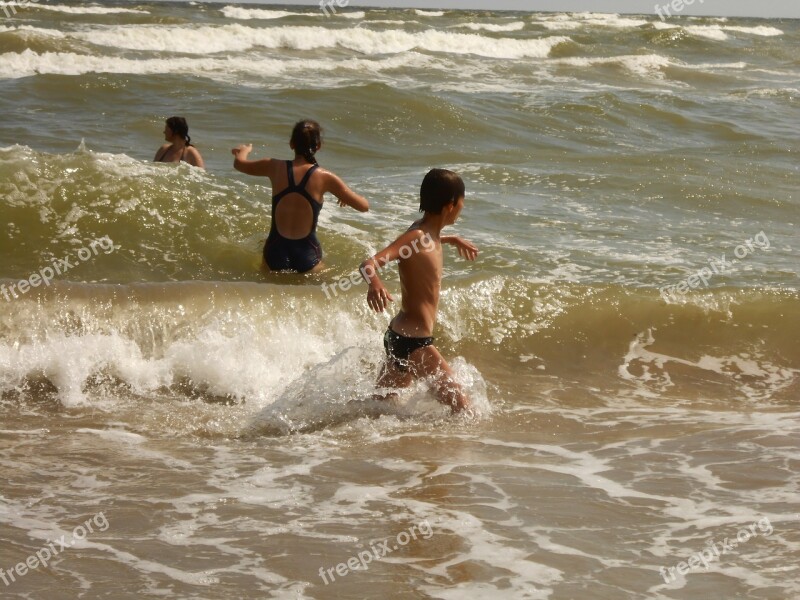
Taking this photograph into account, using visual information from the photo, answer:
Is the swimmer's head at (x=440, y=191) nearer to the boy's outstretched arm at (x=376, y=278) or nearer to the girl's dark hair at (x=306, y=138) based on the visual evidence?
the boy's outstretched arm at (x=376, y=278)

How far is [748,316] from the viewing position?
809cm

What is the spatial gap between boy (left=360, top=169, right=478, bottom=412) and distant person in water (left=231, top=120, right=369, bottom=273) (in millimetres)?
1618

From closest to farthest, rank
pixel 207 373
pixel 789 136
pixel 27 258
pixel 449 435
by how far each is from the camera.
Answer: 1. pixel 449 435
2. pixel 207 373
3. pixel 27 258
4. pixel 789 136

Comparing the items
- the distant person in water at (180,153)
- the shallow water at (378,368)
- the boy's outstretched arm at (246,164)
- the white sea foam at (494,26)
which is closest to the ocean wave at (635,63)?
the white sea foam at (494,26)

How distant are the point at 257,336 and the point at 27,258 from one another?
2677 mm

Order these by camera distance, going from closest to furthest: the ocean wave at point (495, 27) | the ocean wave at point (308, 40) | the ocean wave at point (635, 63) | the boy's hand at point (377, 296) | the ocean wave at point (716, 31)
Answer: the boy's hand at point (377, 296) → the ocean wave at point (308, 40) → the ocean wave at point (635, 63) → the ocean wave at point (495, 27) → the ocean wave at point (716, 31)

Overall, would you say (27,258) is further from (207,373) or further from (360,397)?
(360,397)

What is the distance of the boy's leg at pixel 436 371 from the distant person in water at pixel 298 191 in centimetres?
173

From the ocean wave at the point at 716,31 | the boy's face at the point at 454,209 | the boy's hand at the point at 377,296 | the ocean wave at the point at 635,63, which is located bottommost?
the boy's hand at the point at 377,296

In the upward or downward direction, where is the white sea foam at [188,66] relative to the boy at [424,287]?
upward

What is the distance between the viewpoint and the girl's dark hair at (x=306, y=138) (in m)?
7.44

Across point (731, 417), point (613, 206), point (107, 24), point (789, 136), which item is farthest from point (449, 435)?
point (107, 24)

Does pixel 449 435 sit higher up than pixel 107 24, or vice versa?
pixel 107 24

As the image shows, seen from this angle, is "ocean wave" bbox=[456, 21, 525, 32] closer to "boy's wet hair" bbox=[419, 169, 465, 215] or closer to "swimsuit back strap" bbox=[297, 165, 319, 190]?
"swimsuit back strap" bbox=[297, 165, 319, 190]
